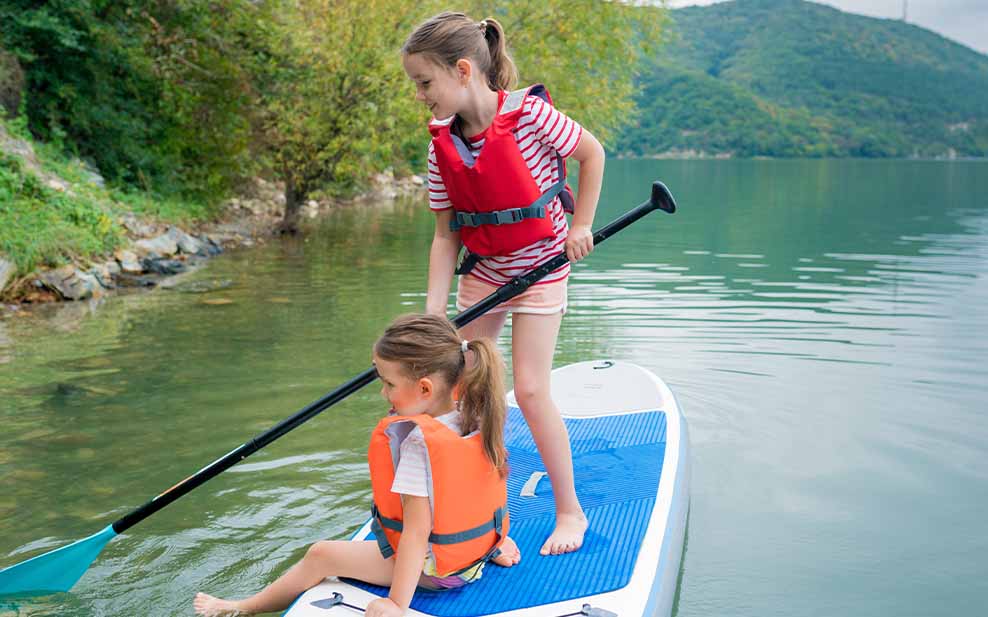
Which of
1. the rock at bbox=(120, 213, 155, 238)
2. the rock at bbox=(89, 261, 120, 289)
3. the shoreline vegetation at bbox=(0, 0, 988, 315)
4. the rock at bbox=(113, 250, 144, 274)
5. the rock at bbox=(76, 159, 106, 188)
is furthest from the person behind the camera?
the rock at bbox=(76, 159, 106, 188)

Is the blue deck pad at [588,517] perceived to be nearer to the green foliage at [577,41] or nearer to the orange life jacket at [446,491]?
the orange life jacket at [446,491]

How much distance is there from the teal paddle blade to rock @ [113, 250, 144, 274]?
744 centimetres

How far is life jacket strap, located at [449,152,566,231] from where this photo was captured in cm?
284

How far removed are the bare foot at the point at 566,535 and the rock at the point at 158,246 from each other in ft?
29.1

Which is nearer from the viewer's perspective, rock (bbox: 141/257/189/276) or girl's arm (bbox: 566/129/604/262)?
girl's arm (bbox: 566/129/604/262)

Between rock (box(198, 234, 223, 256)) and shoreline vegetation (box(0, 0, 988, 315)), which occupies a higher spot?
shoreline vegetation (box(0, 0, 988, 315))

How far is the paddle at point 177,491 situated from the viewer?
288cm

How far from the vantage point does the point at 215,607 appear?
2648 mm

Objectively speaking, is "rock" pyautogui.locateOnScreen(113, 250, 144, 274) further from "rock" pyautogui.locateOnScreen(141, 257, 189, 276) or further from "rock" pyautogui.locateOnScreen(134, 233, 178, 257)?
"rock" pyautogui.locateOnScreen(134, 233, 178, 257)

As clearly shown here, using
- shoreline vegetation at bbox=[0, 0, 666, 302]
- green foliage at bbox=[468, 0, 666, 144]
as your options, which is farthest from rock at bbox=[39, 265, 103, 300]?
green foliage at bbox=[468, 0, 666, 144]

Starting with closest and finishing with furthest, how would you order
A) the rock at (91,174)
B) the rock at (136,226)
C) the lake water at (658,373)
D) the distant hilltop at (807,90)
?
1. the lake water at (658,373)
2. the rock at (136,226)
3. the rock at (91,174)
4. the distant hilltop at (807,90)

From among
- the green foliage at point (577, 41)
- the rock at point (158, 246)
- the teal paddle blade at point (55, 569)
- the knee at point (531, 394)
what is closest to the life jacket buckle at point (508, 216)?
the knee at point (531, 394)

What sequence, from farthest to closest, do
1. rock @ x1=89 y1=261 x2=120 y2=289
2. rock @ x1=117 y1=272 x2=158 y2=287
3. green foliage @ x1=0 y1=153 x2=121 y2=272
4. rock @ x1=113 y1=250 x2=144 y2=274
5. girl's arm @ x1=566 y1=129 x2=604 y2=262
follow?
rock @ x1=113 y1=250 x2=144 y2=274
rock @ x1=117 y1=272 x2=158 y2=287
rock @ x1=89 y1=261 x2=120 y2=289
green foliage @ x1=0 y1=153 x2=121 y2=272
girl's arm @ x1=566 y1=129 x2=604 y2=262

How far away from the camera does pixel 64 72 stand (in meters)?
12.6
